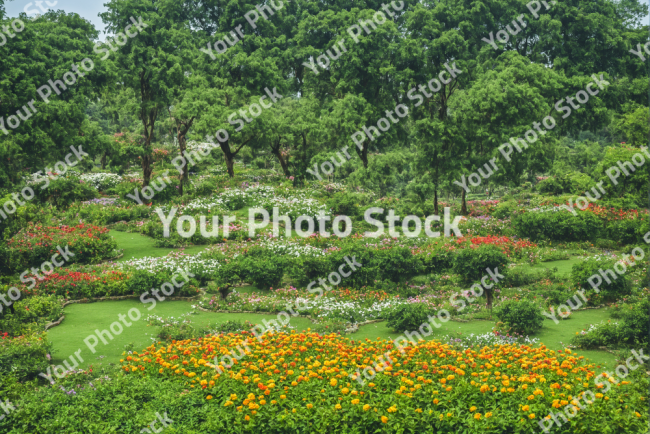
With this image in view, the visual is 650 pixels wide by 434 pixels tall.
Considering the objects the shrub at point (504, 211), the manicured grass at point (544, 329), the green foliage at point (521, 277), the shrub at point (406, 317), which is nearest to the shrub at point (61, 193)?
the manicured grass at point (544, 329)

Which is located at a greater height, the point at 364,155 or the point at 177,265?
the point at 364,155

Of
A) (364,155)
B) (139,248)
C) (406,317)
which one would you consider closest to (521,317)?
(406,317)

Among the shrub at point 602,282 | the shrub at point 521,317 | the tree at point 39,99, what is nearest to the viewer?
the shrub at point 521,317

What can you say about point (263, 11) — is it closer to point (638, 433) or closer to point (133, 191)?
point (133, 191)

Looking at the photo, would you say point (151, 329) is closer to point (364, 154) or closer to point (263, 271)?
point (263, 271)

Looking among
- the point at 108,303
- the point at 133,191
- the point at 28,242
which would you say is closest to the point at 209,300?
the point at 108,303

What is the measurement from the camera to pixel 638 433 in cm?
518

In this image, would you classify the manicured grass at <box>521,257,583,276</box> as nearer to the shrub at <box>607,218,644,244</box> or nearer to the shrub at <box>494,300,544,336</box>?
the shrub at <box>607,218,644,244</box>

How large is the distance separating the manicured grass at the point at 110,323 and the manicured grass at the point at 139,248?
4.38m

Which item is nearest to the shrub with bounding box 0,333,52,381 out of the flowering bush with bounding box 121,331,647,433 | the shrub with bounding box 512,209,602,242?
the flowering bush with bounding box 121,331,647,433

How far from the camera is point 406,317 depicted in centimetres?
1080

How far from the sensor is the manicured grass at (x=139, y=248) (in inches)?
695

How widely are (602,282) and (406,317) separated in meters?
5.17

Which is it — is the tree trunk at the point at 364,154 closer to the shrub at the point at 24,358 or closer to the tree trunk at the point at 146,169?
the tree trunk at the point at 146,169
